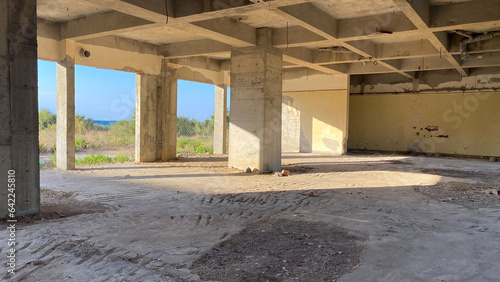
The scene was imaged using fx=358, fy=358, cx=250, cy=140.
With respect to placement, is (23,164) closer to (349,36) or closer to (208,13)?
(208,13)

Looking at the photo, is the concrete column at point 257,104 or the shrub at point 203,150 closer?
the concrete column at point 257,104

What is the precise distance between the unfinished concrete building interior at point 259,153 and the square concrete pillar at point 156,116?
56 millimetres

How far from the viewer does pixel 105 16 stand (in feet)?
30.2

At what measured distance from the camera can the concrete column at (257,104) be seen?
34.2ft

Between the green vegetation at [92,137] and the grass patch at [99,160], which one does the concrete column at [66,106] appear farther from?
the green vegetation at [92,137]

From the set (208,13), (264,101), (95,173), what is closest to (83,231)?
(208,13)

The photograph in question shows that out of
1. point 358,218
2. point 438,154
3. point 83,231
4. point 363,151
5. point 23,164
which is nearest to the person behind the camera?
point 83,231

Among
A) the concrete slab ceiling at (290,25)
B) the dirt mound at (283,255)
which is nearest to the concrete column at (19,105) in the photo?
the concrete slab ceiling at (290,25)

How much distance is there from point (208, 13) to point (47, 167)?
7.43m

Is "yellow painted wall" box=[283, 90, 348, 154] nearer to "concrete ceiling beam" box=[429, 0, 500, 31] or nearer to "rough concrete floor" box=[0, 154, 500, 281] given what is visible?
"rough concrete floor" box=[0, 154, 500, 281]

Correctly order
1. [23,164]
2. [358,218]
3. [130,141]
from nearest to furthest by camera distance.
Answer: [23,164], [358,218], [130,141]

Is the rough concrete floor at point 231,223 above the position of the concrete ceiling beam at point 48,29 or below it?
below

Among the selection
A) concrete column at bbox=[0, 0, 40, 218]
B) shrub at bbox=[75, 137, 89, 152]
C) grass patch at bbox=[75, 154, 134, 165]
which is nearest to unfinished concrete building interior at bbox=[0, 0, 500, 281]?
concrete column at bbox=[0, 0, 40, 218]

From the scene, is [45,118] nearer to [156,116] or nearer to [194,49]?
[156,116]
